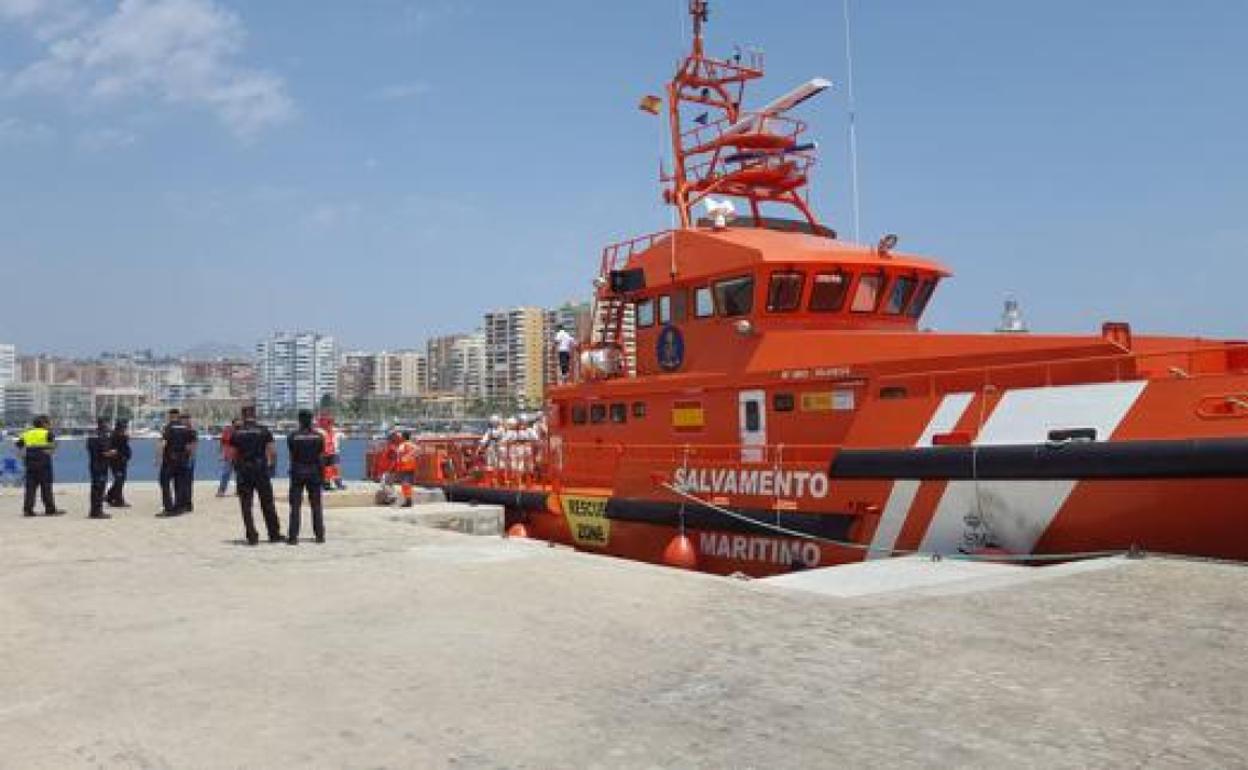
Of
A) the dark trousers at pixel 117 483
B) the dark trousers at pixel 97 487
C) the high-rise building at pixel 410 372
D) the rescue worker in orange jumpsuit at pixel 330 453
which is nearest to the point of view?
the dark trousers at pixel 97 487

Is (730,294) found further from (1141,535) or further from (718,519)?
(1141,535)

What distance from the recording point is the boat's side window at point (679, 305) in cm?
1149

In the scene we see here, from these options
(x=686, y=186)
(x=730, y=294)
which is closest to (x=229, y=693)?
(x=730, y=294)

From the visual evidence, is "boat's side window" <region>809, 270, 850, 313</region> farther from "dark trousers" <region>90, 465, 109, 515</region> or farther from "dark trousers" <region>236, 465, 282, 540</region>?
"dark trousers" <region>90, 465, 109, 515</region>

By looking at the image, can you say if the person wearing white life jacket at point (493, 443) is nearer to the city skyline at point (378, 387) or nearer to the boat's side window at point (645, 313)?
the boat's side window at point (645, 313)

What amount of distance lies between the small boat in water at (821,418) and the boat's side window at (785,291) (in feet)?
0.07

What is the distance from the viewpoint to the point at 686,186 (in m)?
13.6

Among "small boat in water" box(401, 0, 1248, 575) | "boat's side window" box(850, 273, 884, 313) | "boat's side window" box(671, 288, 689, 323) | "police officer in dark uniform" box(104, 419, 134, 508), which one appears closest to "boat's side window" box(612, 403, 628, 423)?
A: "small boat in water" box(401, 0, 1248, 575)

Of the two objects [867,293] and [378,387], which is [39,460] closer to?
[867,293]

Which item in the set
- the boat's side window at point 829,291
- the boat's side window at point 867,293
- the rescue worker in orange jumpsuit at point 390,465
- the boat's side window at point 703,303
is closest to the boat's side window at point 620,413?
the boat's side window at point 703,303

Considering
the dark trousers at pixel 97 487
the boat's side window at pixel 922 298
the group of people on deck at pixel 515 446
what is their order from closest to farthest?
the boat's side window at pixel 922 298 < the dark trousers at pixel 97 487 < the group of people on deck at pixel 515 446

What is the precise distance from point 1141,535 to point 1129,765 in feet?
15.0

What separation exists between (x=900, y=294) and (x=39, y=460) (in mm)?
10991

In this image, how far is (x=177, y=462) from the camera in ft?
40.3
